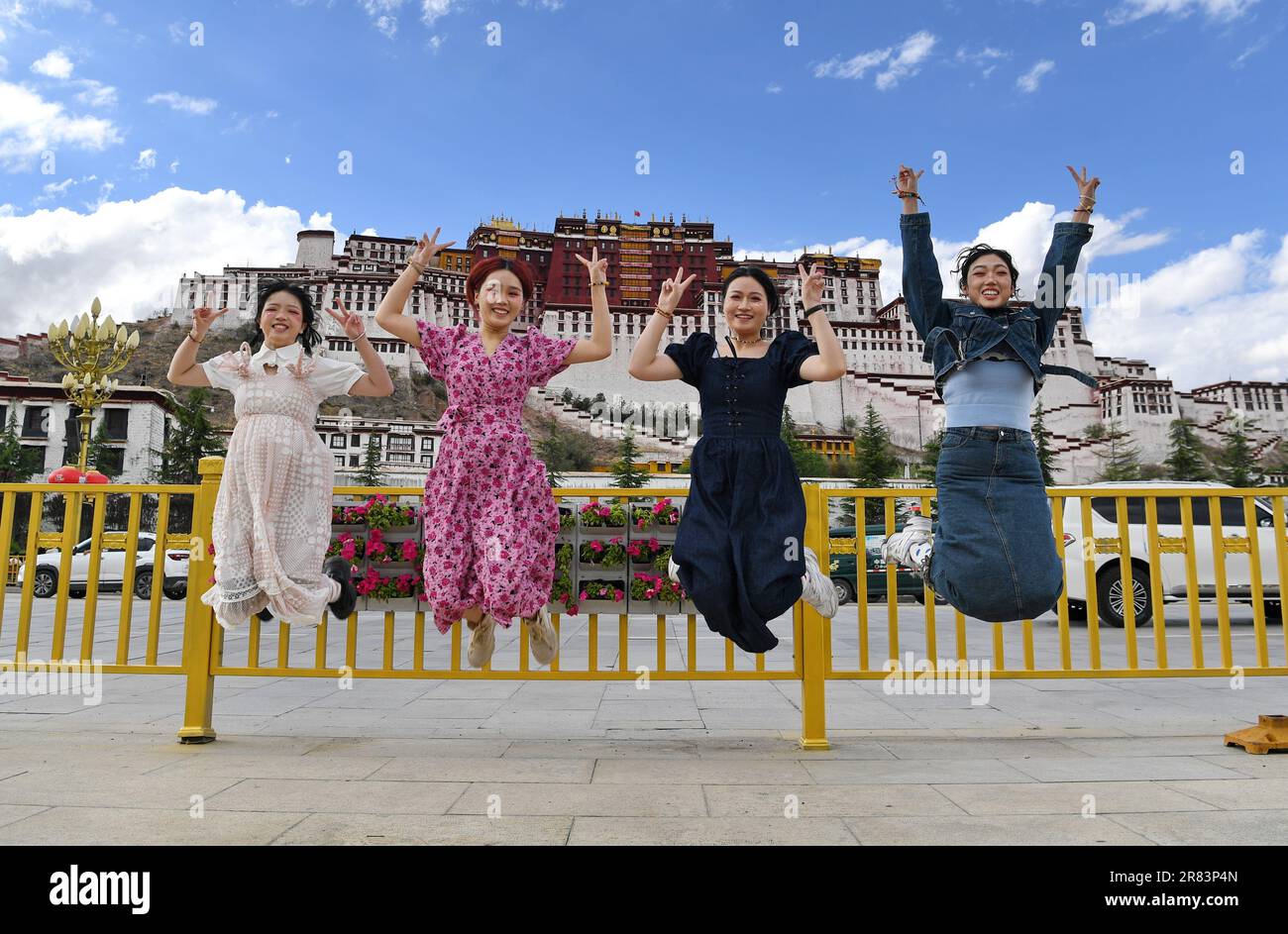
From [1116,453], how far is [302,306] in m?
69.4

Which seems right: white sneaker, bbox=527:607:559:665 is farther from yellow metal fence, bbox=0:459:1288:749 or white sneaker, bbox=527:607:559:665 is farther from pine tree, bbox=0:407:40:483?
pine tree, bbox=0:407:40:483

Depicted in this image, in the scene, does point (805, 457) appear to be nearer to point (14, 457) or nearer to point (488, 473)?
point (14, 457)

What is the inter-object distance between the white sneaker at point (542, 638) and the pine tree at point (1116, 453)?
60.3 m

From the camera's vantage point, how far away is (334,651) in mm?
8383

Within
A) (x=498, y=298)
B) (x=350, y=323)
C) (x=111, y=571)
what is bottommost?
(x=111, y=571)

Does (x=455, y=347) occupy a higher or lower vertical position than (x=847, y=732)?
higher

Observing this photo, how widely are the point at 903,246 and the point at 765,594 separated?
1665 mm

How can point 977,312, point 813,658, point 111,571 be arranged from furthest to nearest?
point 111,571
point 813,658
point 977,312

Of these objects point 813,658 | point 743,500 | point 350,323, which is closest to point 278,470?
point 350,323

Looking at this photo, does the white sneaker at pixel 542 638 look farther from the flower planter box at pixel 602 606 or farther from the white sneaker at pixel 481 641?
the flower planter box at pixel 602 606

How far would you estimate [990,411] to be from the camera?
3.28m

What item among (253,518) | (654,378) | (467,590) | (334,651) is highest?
(654,378)
